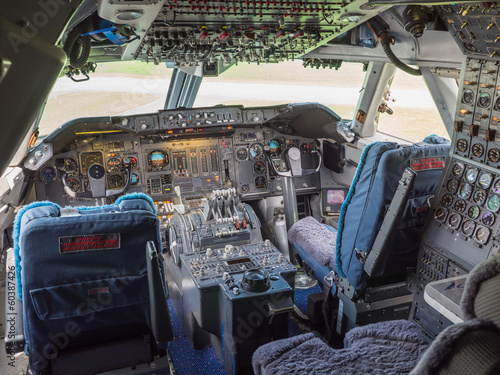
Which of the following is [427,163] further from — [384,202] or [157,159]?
[157,159]

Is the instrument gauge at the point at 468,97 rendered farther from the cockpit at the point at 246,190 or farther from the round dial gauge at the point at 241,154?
the round dial gauge at the point at 241,154

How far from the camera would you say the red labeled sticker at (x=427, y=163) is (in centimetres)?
297

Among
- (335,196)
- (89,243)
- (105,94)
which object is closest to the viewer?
(89,243)

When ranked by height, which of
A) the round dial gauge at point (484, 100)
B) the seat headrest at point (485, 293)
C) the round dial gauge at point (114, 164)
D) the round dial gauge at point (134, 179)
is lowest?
the round dial gauge at point (134, 179)

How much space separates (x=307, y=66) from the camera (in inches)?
206

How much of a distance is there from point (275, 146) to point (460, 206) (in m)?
2.96

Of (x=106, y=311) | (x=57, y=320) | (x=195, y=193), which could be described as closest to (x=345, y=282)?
(x=106, y=311)

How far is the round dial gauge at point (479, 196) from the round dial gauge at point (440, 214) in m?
0.22

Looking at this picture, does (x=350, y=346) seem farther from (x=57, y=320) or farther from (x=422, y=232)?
(x=57, y=320)

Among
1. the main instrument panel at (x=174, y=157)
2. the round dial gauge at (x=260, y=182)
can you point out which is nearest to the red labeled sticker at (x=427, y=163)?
the main instrument panel at (x=174, y=157)

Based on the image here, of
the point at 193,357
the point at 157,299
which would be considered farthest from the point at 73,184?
the point at 157,299

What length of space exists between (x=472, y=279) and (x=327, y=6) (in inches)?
106

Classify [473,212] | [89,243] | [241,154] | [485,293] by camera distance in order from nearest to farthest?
[485,293] → [89,243] → [473,212] → [241,154]

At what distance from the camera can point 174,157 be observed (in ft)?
17.5
